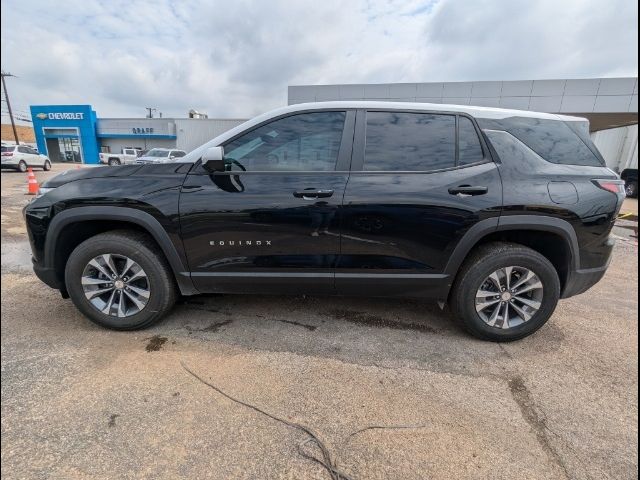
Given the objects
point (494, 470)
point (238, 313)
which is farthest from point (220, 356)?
point (494, 470)

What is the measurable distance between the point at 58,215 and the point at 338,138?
2.24 meters

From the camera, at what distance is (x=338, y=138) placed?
2596mm

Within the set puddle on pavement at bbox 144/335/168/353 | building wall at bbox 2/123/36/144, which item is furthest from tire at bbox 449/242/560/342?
building wall at bbox 2/123/36/144

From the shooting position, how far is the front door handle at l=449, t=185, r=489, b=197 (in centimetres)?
246

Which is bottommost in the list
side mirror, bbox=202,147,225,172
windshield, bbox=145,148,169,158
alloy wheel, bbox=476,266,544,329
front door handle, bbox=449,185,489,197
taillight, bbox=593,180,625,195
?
alloy wheel, bbox=476,266,544,329

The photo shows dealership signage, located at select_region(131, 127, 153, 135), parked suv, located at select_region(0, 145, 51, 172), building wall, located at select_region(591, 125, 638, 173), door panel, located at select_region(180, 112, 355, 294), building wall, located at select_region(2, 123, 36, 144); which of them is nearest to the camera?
door panel, located at select_region(180, 112, 355, 294)

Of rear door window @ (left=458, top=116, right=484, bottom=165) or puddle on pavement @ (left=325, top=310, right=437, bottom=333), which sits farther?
puddle on pavement @ (left=325, top=310, right=437, bottom=333)

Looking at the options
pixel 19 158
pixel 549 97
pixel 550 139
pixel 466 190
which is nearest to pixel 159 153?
pixel 19 158

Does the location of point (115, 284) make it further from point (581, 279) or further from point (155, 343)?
point (581, 279)

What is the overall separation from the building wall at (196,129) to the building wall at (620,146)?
31.2 metres

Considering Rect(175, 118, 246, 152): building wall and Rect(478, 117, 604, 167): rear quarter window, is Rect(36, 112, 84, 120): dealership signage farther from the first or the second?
Rect(478, 117, 604, 167): rear quarter window

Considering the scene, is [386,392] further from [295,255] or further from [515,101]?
[515,101]

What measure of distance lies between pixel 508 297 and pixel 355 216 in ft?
4.61

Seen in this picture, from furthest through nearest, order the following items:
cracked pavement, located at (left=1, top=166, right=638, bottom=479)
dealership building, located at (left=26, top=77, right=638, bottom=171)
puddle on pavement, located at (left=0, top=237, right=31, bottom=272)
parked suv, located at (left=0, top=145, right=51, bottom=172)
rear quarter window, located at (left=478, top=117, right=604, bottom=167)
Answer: parked suv, located at (left=0, top=145, right=51, bottom=172) < dealership building, located at (left=26, top=77, right=638, bottom=171) < puddle on pavement, located at (left=0, top=237, right=31, bottom=272) < rear quarter window, located at (left=478, top=117, right=604, bottom=167) < cracked pavement, located at (left=1, top=166, right=638, bottom=479)
